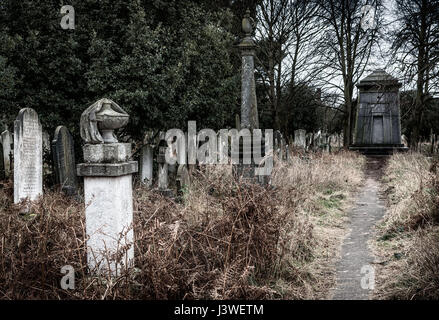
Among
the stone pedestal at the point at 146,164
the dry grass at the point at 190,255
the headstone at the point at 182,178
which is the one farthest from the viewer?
the stone pedestal at the point at 146,164

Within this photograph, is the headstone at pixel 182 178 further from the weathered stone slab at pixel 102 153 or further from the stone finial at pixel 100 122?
the weathered stone slab at pixel 102 153

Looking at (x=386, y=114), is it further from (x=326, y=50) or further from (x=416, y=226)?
(x=416, y=226)

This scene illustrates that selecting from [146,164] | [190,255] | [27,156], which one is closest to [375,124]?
[146,164]

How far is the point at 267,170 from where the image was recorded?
886cm

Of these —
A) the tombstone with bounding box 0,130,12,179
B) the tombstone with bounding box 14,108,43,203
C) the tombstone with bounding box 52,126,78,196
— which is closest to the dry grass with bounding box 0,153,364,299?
the tombstone with bounding box 14,108,43,203

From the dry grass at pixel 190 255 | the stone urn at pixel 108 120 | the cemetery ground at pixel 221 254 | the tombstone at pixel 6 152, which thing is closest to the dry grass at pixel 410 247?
the cemetery ground at pixel 221 254

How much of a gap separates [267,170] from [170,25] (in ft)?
19.8

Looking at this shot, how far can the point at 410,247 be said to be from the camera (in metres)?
4.89

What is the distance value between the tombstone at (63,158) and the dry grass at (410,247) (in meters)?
5.67

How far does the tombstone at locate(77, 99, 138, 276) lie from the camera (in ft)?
11.8

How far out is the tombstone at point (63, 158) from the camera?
7.62m

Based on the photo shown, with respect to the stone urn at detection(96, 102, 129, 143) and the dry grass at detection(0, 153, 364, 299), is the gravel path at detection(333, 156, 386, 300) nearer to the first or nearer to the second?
the dry grass at detection(0, 153, 364, 299)

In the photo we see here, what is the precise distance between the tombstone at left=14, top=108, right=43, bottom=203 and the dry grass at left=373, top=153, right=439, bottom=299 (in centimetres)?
555

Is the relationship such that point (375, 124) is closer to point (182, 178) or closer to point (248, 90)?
point (248, 90)
